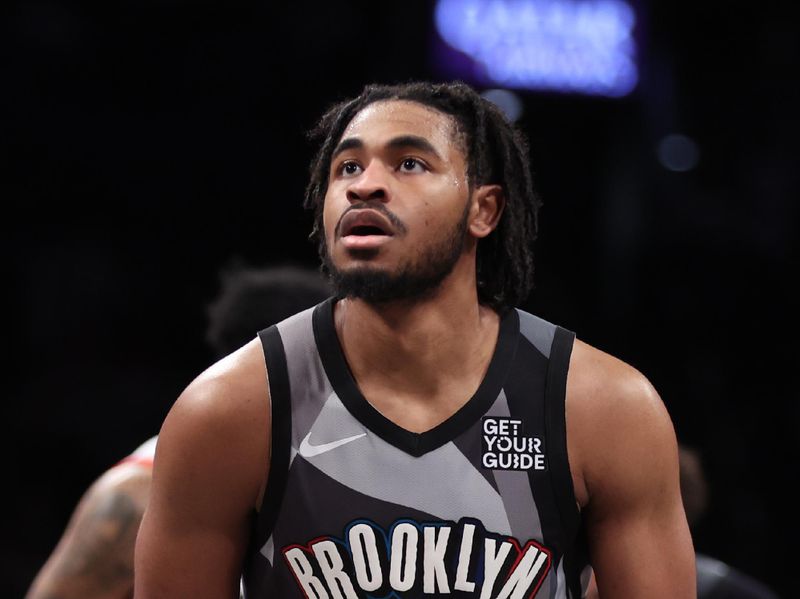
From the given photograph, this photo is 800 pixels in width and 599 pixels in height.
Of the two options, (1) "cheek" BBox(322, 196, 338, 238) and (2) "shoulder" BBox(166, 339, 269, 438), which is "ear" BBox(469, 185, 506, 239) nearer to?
(1) "cheek" BBox(322, 196, 338, 238)

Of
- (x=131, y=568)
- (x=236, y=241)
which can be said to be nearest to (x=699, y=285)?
(x=236, y=241)

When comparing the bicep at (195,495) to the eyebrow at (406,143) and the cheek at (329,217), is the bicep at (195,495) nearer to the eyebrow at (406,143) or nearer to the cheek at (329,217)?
the cheek at (329,217)

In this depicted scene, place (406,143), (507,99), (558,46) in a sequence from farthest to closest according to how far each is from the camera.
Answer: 1. (507,99)
2. (558,46)
3. (406,143)

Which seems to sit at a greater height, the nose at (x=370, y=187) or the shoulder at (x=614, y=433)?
the nose at (x=370, y=187)

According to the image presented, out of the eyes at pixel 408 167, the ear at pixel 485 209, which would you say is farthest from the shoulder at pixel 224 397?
the ear at pixel 485 209

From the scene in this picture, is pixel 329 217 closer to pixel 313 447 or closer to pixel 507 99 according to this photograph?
pixel 313 447

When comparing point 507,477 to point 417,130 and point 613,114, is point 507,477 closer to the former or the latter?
point 417,130

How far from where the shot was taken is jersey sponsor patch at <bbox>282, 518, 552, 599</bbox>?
84.5 inches

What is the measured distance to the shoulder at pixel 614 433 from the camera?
86.0 inches

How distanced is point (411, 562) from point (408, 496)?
12 cm

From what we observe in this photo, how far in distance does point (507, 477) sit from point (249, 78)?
5.41 meters

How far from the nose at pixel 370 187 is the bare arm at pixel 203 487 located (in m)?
0.42

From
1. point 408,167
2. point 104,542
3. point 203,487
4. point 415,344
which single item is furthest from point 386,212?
point 104,542

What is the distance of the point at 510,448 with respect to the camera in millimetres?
2211
